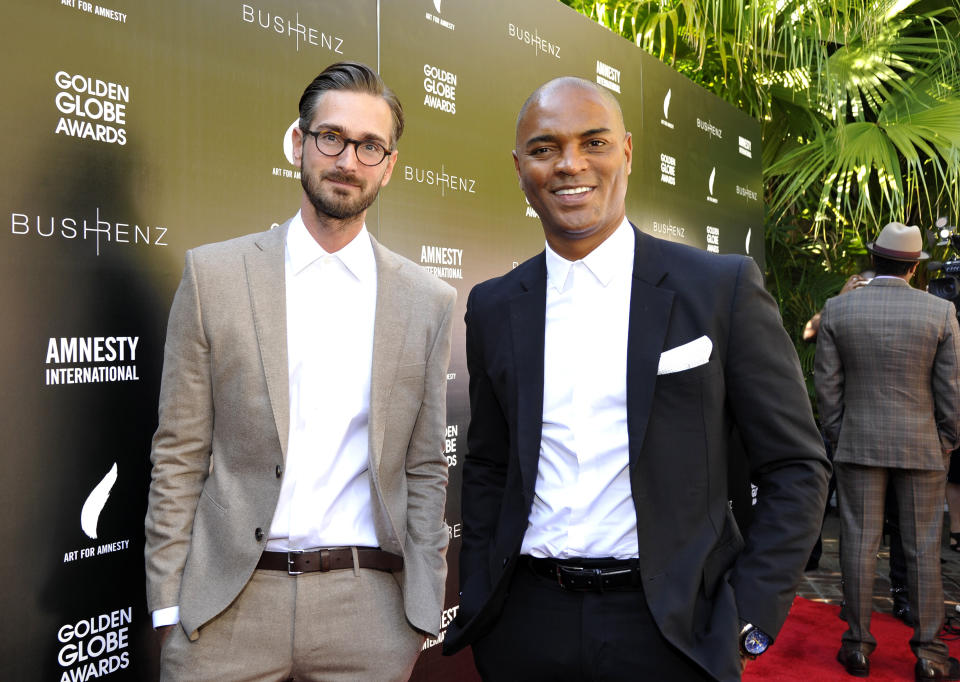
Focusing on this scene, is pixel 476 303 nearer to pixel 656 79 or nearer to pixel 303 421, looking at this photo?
pixel 303 421

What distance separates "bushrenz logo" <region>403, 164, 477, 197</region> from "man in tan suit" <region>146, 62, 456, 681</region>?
1296 mm

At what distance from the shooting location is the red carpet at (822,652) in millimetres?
4109

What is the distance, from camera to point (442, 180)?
3.53 m

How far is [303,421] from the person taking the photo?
189cm

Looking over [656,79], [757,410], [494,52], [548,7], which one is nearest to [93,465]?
[757,410]

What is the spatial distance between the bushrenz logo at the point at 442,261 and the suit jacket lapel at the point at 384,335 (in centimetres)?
130

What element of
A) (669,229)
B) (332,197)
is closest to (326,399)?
(332,197)

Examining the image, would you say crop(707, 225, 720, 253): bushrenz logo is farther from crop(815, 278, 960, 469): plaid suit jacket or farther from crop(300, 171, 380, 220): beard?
crop(300, 171, 380, 220): beard

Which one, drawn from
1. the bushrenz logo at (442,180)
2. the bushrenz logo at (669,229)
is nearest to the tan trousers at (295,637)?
the bushrenz logo at (442,180)

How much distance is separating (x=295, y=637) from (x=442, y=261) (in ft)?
6.54

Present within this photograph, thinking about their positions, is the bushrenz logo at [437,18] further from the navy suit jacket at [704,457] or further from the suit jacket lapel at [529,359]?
the navy suit jacket at [704,457]

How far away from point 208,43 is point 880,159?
5.61 m

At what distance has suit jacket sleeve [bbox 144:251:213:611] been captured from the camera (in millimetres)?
1798

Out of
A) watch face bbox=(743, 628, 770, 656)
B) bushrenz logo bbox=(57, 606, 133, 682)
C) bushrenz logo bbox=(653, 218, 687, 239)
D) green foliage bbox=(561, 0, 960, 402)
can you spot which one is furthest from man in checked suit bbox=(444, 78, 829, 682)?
green foliage bbox=(561, 0, 960, 402)
